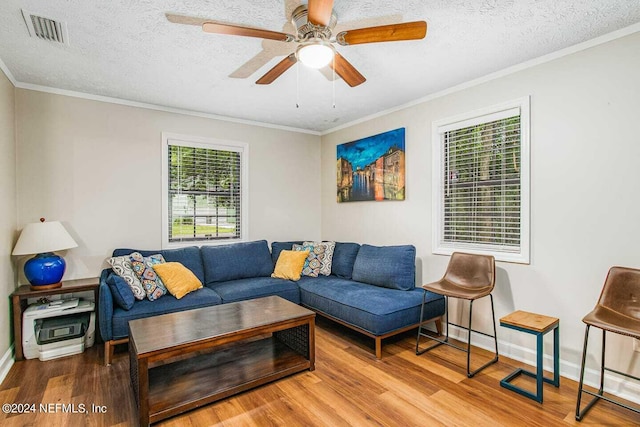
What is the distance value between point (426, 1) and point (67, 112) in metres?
3.58

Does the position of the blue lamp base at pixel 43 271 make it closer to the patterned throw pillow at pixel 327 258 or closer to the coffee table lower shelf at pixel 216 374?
the coffee table lower shelf at pixel 216 374

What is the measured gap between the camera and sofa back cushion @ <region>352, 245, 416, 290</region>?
137 inches

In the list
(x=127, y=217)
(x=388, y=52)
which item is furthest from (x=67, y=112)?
(x=388, y=52)

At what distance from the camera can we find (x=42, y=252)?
297cm

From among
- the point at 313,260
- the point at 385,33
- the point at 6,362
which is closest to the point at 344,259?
the point at 313,260

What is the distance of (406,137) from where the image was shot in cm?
386

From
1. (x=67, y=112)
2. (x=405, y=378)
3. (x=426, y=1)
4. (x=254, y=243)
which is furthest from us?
(x=254, y=243)

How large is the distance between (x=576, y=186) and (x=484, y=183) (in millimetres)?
758

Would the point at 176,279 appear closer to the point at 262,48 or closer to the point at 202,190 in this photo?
the point at 202,190

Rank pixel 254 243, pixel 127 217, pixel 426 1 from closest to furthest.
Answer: pixel 426 1
pixel 127 217
pixel 254 243

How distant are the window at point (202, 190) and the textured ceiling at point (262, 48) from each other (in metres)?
A: 0.64

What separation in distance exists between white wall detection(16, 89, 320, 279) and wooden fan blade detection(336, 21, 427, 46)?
2838 millimetres

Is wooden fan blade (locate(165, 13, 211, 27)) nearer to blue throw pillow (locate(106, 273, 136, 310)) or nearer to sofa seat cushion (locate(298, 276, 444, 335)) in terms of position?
blue throw pillow (locate(106, 273, 136, 310))

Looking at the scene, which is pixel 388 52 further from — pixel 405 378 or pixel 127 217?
pixel 127 217
